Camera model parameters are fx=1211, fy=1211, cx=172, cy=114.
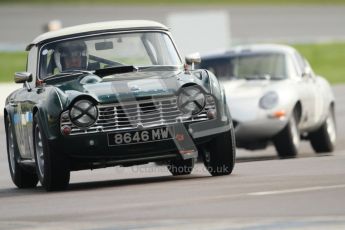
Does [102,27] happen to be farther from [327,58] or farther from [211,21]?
[327,58]

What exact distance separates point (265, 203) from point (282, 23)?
102 ft

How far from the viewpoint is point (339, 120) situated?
21188mm

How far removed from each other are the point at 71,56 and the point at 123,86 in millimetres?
1267

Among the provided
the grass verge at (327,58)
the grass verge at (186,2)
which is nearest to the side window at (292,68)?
the grass verge at (327,58)

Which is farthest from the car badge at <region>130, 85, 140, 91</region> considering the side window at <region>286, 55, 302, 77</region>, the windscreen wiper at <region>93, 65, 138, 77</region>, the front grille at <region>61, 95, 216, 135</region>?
the side window at <region>286, 55, 302, 77</region>

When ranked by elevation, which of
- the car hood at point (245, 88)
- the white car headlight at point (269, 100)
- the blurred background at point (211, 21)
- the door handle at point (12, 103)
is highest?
the door handle at point (12, 103)

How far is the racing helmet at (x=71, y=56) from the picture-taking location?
35.7 feet

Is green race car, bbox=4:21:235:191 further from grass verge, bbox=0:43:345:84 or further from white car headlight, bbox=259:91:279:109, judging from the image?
grass verge, bbox=0:43:345:84

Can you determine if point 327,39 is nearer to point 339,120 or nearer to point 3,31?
point 3,31

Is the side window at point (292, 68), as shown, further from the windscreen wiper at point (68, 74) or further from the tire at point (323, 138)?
the windscreen wiper at point (68, 74)

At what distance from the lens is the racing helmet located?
35.7 ft

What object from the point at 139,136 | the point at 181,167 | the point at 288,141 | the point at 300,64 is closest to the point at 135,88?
the point at 139,136

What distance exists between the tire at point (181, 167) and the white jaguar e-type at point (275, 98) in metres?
→ 3.65

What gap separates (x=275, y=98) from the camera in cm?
1499
